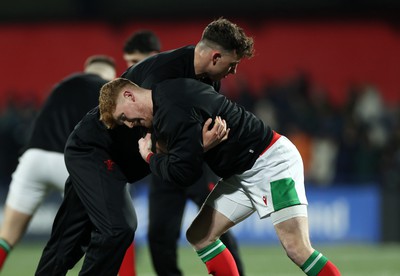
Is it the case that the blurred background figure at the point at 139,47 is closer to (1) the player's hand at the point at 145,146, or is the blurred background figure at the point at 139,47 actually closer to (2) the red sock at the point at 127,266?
(2) the red sock at the point at 127,266

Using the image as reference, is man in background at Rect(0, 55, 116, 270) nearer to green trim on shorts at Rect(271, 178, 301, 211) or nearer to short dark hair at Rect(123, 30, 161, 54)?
short dark hair at Rect(123, 30, 161, 54)

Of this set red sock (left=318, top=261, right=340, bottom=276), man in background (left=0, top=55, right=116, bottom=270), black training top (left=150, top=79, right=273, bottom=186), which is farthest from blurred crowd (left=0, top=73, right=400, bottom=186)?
black training top (left=150, top=79, right=273, bottom=186)

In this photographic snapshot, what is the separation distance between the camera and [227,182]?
594cm

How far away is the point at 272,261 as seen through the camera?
34.3 feet

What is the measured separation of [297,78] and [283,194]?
36.6 feet

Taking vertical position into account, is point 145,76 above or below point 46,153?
above

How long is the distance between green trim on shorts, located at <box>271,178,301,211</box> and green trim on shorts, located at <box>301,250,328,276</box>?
34cm

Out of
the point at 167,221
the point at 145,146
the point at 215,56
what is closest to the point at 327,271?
the point at 145,146

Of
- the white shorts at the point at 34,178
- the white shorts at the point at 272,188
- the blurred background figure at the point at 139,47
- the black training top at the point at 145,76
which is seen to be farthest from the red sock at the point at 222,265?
the blurred background figure at the point at 139,47

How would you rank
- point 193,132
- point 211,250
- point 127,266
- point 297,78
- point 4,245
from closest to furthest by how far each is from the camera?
point 193,132
point 211,250
point 127,266
point 4,245
point 297,78

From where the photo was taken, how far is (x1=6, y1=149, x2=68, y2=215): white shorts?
691 cm

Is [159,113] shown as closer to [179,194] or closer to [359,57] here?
[179,194]

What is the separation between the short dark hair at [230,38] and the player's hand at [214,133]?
0.46 m

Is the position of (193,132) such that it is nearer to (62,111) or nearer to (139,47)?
(62,111)
